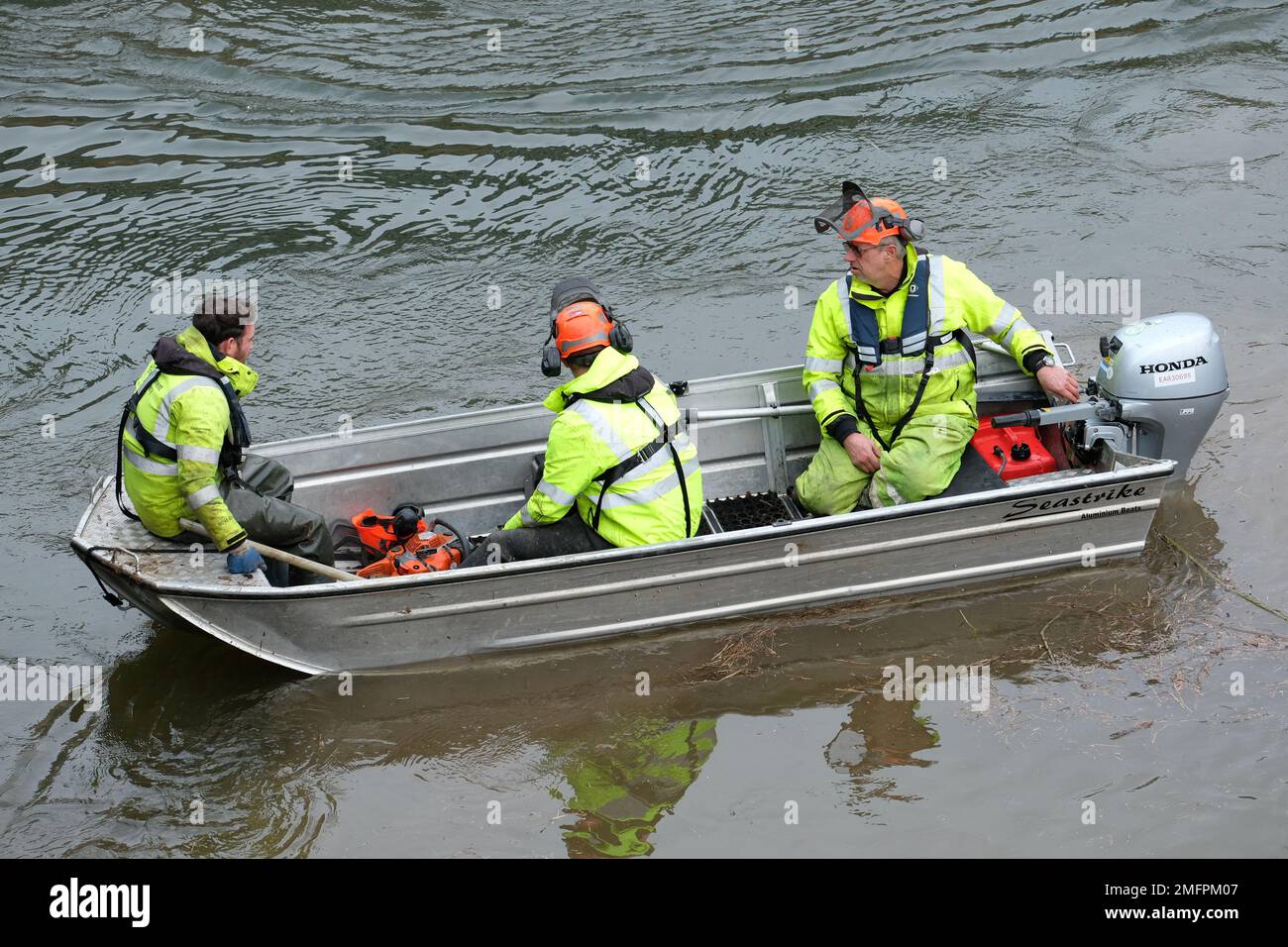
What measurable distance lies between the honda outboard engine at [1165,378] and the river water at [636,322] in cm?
71

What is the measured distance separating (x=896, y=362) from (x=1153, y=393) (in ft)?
4.25

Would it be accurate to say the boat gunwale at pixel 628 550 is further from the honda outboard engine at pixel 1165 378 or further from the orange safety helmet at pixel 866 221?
the orange safety helmet at pixel 866 221

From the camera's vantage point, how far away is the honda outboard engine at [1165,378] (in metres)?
6.25

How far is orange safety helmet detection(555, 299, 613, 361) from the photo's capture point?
5461mm

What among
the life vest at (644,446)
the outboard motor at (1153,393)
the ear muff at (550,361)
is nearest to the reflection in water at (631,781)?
the life vest at (644,446)

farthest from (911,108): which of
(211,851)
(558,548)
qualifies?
(211,851)

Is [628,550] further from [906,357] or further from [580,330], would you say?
[906,357]

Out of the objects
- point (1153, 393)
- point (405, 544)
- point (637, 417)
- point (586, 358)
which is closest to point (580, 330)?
point (586, 358)

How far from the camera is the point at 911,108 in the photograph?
11570 millimetres

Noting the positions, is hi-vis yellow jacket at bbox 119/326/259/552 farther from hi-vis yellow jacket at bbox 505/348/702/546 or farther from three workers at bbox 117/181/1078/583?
hi-vis yellow jacket at bbox 505/348/702/546

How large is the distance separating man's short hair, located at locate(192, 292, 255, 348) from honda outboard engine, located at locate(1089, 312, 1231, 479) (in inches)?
167

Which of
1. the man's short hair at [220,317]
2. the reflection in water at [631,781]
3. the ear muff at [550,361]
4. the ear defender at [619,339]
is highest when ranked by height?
the man's short hair at [220,317]

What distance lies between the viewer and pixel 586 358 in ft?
18.1

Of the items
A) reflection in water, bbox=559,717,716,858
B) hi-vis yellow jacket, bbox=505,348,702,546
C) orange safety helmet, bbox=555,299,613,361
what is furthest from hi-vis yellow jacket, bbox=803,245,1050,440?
reflection in water, bbox=559,717,716,858
